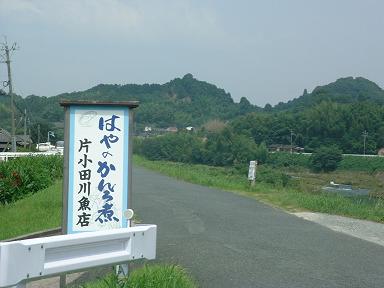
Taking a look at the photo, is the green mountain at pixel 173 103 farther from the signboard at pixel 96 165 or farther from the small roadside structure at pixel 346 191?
the signboard at pixel 96 165

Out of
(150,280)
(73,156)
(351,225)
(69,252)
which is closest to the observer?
(69,252)

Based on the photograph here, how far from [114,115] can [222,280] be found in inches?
82.8

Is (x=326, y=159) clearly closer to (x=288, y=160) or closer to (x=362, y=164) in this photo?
(x=362, y=164)

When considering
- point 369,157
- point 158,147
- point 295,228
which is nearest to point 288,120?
point 369,157

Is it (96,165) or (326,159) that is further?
(326,159)

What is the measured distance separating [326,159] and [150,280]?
40065 millimetres

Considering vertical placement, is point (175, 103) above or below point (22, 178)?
above

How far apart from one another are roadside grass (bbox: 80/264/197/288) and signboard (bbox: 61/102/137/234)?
1.64 ft

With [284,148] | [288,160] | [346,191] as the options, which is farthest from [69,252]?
[284,148]

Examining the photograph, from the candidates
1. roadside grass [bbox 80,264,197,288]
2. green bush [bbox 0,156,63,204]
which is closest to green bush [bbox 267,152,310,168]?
green bush [bbox 0,156,63,204]

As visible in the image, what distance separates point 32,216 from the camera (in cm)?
1071

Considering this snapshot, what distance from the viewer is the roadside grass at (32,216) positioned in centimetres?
943

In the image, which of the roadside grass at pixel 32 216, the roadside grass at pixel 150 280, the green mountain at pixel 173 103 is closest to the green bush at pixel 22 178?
the roadside grass at pixel 32 216

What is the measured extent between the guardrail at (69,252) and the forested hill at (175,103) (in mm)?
84101
